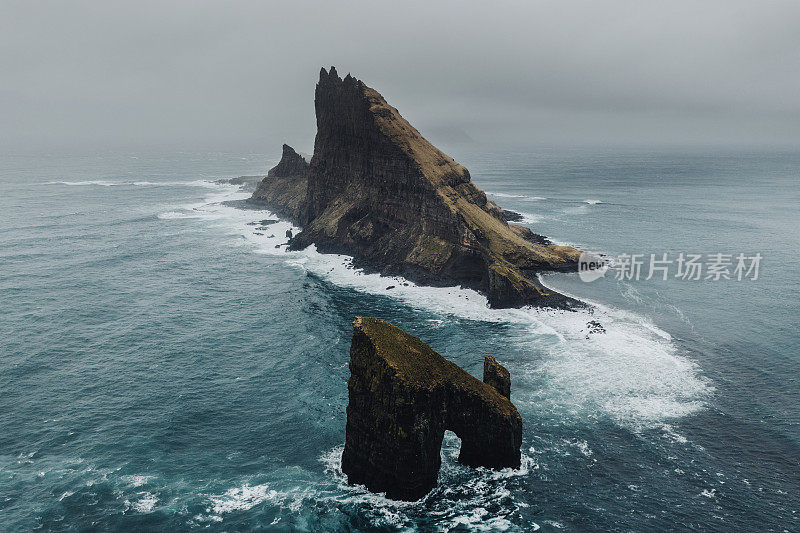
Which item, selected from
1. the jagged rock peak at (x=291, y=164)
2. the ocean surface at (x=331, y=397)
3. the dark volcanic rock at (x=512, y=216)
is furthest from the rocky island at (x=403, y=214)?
the jagged rock peak at (x=291, y=164)

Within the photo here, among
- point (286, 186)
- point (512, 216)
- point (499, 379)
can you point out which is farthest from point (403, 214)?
point (286, 186)

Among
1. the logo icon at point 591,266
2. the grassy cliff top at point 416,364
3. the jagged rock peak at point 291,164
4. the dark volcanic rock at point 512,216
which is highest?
the jagged rock peak at point 291,164

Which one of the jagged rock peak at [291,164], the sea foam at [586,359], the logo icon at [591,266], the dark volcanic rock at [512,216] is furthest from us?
the jagged rock peak at [291,164]

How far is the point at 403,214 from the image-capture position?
105 meters

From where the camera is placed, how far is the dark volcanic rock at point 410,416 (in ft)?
123

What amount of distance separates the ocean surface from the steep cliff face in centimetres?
5498

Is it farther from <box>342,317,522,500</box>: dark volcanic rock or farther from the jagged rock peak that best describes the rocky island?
the jagged rock peak

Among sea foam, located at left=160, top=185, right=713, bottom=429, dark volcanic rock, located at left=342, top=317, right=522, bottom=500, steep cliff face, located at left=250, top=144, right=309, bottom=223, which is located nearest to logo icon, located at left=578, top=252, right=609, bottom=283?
sea foam, located at left=160, top=185, right=713, bottom=429

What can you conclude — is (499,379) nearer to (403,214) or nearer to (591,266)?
(591,266)

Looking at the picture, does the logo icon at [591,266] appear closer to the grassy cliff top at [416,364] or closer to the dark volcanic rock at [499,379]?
the dark volcanic rock at [499,379]

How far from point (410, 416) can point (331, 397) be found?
18.8m

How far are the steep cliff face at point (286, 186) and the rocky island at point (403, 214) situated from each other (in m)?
26.3

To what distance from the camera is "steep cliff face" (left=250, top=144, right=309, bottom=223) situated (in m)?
159

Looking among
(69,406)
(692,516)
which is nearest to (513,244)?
(692,516)
